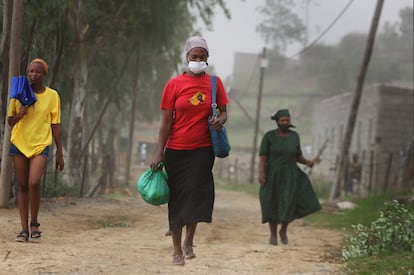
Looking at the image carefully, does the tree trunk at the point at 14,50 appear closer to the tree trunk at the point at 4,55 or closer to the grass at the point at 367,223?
the tree trunk at the point at 4,55

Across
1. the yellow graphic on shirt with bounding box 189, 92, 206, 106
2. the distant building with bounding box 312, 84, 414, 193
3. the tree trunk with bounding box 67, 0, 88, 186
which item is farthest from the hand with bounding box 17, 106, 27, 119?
the distant building with bounding box 312, 84, 414, 193

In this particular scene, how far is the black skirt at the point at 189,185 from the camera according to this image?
5.00 metres

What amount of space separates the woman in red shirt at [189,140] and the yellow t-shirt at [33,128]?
4.13ft

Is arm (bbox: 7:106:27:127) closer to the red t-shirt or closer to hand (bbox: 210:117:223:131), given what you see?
the red t-shirt

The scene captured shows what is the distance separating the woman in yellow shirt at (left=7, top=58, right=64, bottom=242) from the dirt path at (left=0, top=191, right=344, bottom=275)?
519 mm

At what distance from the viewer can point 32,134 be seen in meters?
5.50

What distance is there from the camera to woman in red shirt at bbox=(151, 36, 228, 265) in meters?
4.92

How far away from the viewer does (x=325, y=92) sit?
59.7 meters

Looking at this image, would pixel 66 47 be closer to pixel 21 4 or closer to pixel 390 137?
pixel 21 4

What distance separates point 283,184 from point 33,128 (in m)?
3.50

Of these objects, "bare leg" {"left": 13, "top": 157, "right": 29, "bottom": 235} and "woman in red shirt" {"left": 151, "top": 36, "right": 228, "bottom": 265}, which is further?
"bare leg" {"left": 13, "top": 157, "right": 29, "bottom": 235}

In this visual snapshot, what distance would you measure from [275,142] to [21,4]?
3.69 m

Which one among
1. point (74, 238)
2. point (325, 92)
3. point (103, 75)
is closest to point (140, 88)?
point (103, 75)

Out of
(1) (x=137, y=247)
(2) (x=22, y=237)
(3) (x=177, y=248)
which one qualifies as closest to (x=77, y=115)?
(1) (x=137, y=247)
